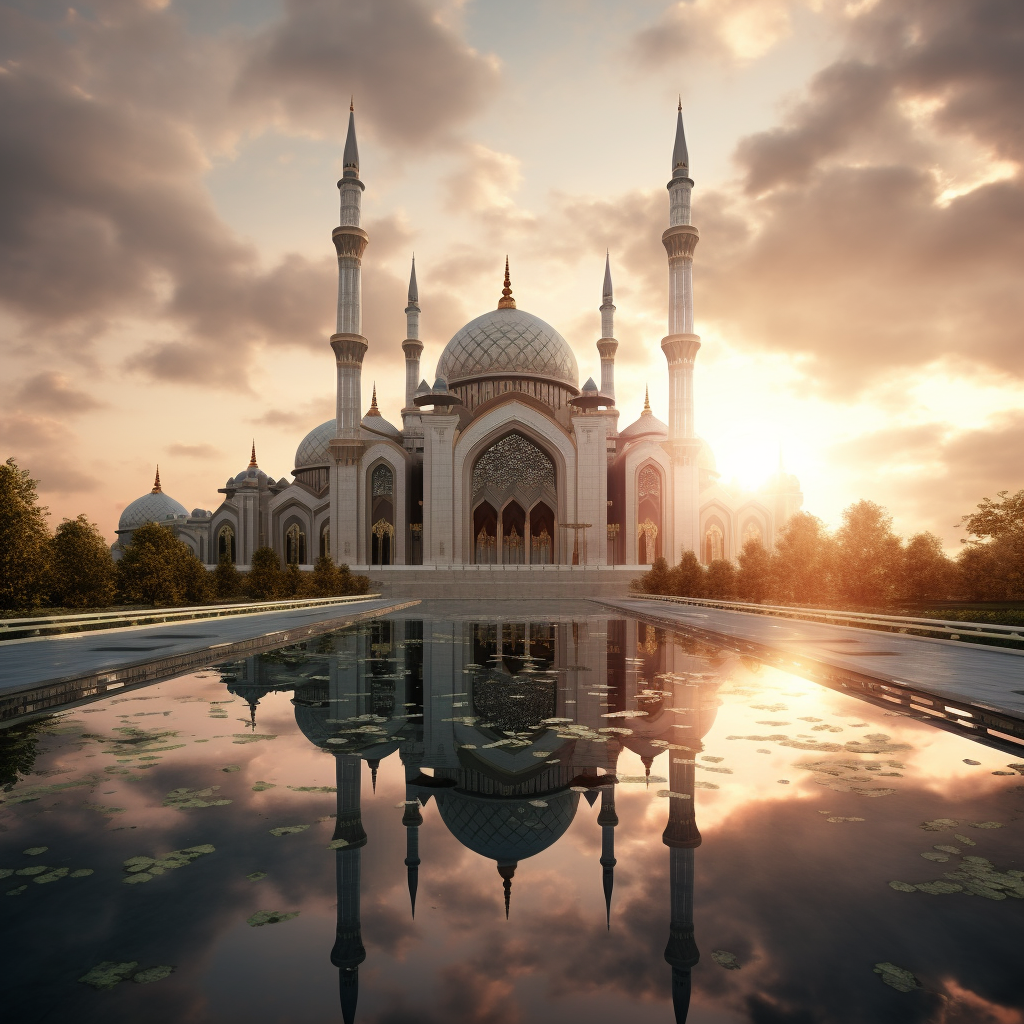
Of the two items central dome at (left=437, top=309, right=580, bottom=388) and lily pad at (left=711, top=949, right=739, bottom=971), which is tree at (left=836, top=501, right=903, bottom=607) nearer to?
lily pad at (left=711, top=949, right=739, bottom=971)

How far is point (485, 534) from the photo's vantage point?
42.6m

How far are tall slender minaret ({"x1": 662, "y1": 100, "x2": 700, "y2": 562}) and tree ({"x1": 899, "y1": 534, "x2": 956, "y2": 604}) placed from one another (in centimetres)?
1196

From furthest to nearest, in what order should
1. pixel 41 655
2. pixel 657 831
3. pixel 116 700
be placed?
pixel 41 655, pixel 116 700, pixel 657 831

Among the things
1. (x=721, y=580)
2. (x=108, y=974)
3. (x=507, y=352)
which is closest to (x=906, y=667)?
(x=108, y=974)

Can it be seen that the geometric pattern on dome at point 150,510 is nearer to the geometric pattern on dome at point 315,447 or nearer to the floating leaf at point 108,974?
the geometric pattern on dome at point 315,447

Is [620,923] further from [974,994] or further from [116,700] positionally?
[116,700]

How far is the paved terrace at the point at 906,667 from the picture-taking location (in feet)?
19.7

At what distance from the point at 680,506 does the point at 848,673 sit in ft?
104

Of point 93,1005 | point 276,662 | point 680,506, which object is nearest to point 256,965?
point 93,1005

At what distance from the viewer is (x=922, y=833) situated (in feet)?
11.5

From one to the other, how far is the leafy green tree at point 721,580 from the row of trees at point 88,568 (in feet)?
50.7

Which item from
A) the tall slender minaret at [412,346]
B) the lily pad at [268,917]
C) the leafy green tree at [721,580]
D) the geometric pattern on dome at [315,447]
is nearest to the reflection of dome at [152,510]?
the geometric pattern on dome at [315,447]

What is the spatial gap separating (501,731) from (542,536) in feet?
122

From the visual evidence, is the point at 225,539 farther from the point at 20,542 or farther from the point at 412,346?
the point at 20,542
